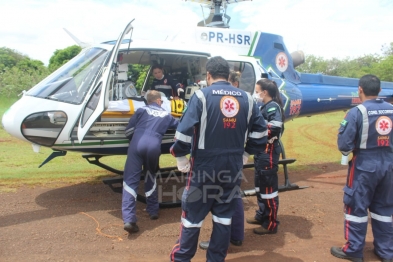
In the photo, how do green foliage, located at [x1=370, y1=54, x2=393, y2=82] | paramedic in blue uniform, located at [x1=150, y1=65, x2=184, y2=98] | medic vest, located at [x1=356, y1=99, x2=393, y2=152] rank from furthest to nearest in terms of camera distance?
green foliage, located at [x1=370, y1=54, x2=393, y2=82], paramedic in blue uniform, located at [x1=150, y1=65, x2=184, y2=98], medic vest, located at [x1=356, y1=99, x2=393, y2=152]

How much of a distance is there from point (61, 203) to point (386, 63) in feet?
130

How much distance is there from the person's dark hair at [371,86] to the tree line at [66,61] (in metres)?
3.98

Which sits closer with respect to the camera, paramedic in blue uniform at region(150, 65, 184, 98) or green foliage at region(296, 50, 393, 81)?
paramedic in blue uniform at region(150, 65, 184, 98)

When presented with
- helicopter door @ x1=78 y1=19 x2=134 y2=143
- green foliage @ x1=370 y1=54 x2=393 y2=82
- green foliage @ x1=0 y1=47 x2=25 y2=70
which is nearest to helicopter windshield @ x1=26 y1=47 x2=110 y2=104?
helicopter door @ x1=78 y1=19 x2=134 y2=143

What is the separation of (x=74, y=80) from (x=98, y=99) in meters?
0.73

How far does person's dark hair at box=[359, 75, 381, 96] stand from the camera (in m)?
3.80

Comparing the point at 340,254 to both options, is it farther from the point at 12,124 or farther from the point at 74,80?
the point at 12,124

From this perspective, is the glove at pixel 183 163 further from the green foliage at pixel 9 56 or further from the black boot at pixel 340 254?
the green foliage at pixel 9 56

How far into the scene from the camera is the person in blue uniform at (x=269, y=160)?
435cm

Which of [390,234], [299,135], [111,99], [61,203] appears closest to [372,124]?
[390,234]

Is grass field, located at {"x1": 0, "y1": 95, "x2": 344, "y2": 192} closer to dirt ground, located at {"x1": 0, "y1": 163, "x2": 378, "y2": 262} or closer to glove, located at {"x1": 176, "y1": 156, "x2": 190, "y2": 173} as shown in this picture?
dirt ground, located at {"x1": 0, "y1": 163, "x2": 378, "y2": 262}

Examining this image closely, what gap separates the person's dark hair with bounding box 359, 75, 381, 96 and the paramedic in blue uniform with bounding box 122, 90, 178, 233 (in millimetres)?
2446

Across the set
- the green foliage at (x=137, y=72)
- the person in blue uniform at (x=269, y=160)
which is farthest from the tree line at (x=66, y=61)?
the person in blue uniform at (x=269, y=160)

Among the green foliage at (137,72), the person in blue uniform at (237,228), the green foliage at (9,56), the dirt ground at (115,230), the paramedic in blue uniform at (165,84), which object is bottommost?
the dirt ground at (115,230)
